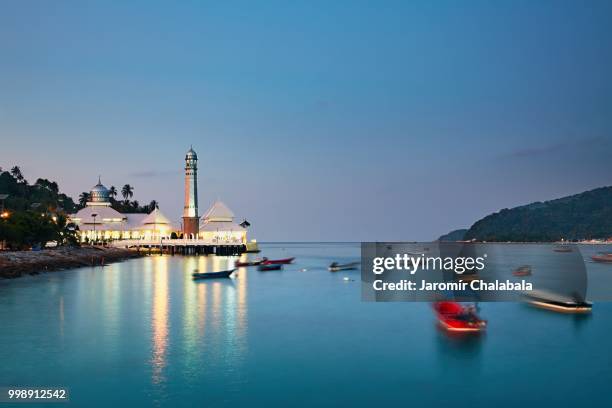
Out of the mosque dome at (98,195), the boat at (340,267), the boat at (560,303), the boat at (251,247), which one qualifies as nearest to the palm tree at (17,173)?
the mosque dome at (98,195)

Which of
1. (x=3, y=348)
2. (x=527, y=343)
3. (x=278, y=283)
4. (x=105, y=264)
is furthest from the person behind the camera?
(x=105, y=264)

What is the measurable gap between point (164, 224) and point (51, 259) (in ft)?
185

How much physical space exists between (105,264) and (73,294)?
43269 mm

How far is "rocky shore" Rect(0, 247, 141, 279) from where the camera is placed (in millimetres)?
66500

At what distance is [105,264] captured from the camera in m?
95.4

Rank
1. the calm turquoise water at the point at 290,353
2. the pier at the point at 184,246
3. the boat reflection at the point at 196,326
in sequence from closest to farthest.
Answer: the calm turquoise water at the point at 290,353 < the boat reflection at the point at 196,326 < the pier at the point at 184,246

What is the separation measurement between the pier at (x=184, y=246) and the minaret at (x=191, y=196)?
2830mm

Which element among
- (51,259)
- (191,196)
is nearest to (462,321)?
(51,259)

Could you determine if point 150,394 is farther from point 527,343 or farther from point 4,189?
point 4,189

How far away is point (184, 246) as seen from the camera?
416 ft

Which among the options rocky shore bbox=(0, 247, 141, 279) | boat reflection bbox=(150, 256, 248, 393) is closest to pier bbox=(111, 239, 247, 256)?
rocky shore bbox=(0, 247, 141, 279)

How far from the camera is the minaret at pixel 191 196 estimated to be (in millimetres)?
126250

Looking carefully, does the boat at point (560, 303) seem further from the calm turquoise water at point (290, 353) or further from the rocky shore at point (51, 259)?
the rocky shore at point (51, 259)

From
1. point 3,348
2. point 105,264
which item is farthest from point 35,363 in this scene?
point 105,264
